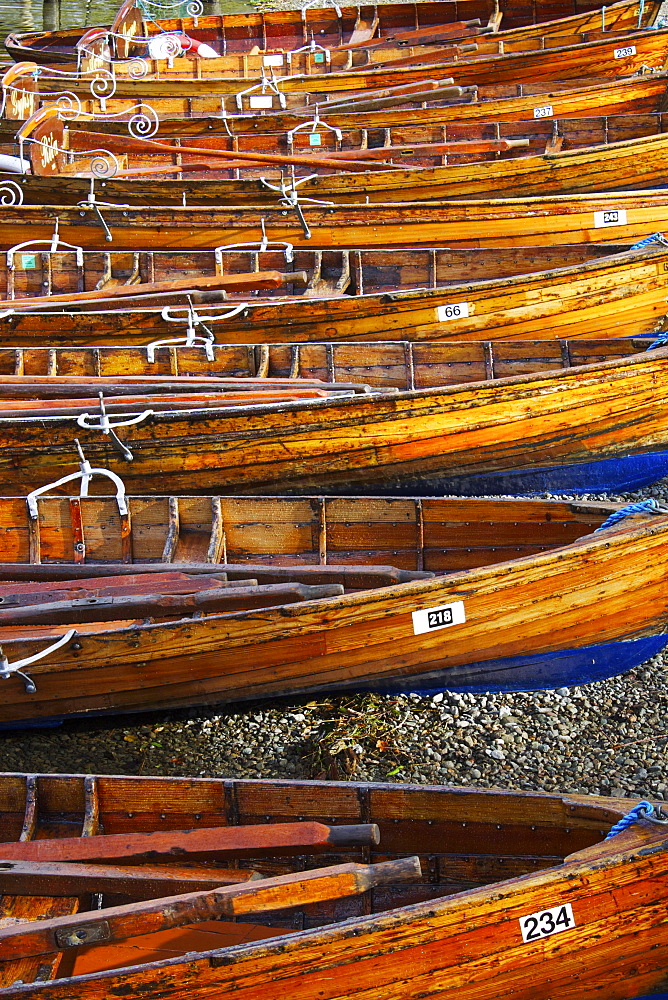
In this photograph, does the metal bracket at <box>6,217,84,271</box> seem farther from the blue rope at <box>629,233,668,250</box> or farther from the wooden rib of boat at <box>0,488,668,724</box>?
the blue rope at <box>629,233,668,250</box>

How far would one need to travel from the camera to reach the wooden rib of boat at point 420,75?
52.9 feet

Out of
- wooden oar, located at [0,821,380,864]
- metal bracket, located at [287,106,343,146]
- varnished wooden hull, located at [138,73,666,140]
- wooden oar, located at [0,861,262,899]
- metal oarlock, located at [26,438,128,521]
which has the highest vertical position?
varnished wooden hull, located at [138,73,666,140]

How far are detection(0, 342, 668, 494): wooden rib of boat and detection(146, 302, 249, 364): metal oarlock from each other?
30.2 inches

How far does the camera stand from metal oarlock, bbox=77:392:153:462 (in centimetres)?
821

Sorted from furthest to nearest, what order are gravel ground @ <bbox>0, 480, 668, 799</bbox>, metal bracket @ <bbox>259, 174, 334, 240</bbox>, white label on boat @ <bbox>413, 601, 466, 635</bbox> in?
1. metal bracket @ <bbox>259, 174, 334, 240</bbox>
2. white label on boat @ <bbox>413, 601, 466, 635</bbox>
3. gravel ground @ <bbox>0, 480, 668, 799</bbox>

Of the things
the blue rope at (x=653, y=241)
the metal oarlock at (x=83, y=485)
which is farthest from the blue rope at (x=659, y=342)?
the metal oarlock at (x=83, y=485)

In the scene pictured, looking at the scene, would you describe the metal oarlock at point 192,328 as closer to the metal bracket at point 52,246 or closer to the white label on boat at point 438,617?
the metal bracket at point 52,246

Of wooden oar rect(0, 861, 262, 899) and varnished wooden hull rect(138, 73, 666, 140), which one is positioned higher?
varnished wooden hull rect(138, 73, 666, 140)

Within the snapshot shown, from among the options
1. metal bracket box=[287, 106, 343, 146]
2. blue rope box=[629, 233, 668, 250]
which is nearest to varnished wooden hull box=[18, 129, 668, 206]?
metal bracket box=[287, 106, 343, 146]

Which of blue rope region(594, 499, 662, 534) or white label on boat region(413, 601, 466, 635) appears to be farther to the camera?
blue rope region(594, 499, 662, 534)

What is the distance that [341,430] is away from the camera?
8.57 meters

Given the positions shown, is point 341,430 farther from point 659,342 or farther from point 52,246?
point 52,246

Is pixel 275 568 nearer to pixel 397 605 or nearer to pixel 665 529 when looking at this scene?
pixel 397 605

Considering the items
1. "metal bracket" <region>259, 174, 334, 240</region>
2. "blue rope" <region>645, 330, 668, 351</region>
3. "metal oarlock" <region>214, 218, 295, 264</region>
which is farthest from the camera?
"metal bracket" <region>259, 174, 334, 240</region>
